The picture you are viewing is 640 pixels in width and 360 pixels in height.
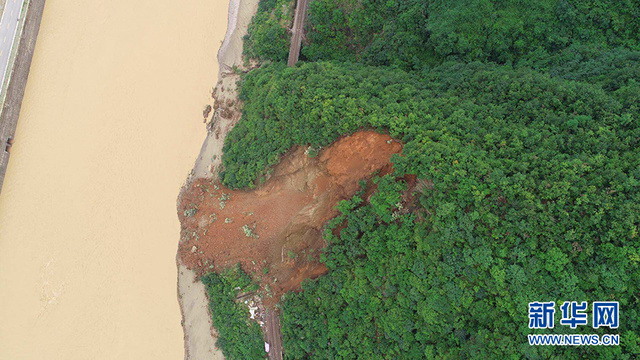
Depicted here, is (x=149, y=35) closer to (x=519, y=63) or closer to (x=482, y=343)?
(x=519, y=63)

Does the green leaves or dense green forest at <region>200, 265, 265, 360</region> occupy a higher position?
the green leaves

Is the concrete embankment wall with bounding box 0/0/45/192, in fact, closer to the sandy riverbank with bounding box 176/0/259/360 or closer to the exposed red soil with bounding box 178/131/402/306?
the sandy riverbank with bounding box 176/0/259/360

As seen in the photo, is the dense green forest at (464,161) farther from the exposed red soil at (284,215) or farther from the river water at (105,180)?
the river water at (105,180)

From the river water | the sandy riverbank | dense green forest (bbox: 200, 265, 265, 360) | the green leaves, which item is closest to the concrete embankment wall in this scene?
the river water

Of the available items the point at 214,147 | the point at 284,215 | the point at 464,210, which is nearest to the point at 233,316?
the point at 284,215

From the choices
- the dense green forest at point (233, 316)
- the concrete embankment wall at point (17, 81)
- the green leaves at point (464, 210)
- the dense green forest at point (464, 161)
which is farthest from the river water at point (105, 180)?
the green leaves at point (464, 210)

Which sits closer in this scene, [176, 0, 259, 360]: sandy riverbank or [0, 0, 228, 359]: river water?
[176, 0, 259, 360]: sandy riverbank

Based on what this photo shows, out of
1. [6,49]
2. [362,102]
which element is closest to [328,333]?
[362,102]
